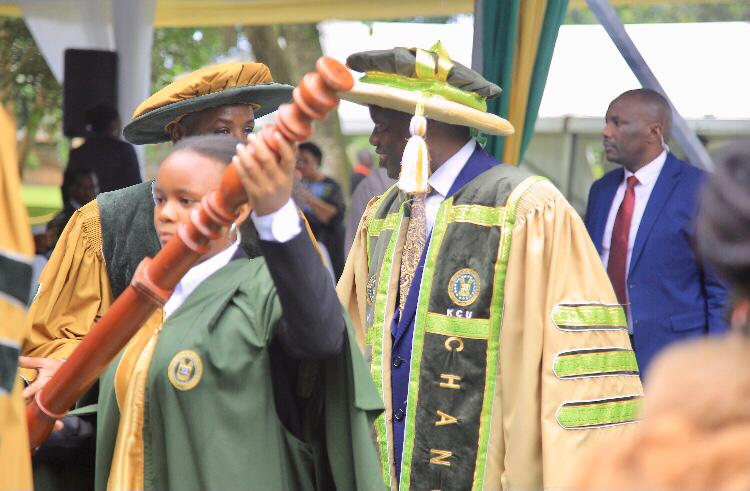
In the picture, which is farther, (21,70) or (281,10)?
(21,70)

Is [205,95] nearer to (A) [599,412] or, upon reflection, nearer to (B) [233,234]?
(B) [233,234]

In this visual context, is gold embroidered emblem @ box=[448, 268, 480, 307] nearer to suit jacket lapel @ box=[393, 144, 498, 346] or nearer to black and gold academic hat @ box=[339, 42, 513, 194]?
suit jacket lapel @ box=[393, 144, 498, 346]

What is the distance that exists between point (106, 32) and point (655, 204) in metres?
4.72

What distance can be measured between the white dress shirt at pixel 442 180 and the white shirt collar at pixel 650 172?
72.4 inches

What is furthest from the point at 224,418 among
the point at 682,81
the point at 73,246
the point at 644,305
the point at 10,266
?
the point at 682,81

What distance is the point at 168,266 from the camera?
7.50 ft

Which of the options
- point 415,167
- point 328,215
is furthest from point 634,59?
point 328,215

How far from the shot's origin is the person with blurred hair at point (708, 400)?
1.38 m

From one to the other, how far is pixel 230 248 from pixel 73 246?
86 cm

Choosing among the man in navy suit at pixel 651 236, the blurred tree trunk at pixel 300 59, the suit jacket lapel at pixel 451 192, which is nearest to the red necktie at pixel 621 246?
the man in navy suit at pixel 651 236

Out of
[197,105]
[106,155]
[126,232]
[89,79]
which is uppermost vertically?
[89,79]

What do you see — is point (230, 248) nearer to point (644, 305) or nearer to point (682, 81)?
point (644, 305)

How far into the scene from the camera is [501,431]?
3.96 meters

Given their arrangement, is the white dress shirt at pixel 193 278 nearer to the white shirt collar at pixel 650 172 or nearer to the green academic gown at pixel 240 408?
the green academic gown at pixel 240 408
